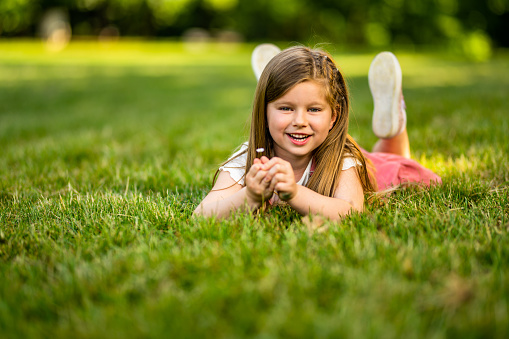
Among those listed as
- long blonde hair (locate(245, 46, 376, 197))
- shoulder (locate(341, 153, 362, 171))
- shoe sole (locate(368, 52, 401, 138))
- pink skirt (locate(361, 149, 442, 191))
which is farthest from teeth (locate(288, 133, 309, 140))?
shoe sole (locate(368, 52, 401, 138))

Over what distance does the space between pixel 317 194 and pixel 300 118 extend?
0.37 meters

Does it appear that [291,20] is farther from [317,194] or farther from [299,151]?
[317,194]

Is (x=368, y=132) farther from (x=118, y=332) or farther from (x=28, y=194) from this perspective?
(x=118, y=332)

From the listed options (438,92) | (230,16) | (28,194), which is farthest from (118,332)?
(230,16)

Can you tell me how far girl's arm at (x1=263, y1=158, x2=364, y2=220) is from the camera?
76.0 inches

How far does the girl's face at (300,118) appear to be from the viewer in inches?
85.6

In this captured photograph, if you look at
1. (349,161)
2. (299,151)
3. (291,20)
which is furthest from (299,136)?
(291,20)

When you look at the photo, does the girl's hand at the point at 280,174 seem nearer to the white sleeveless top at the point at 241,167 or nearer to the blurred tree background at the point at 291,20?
the white sleeveless top at the point at 241,167

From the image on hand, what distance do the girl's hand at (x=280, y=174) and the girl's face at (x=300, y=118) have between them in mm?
297

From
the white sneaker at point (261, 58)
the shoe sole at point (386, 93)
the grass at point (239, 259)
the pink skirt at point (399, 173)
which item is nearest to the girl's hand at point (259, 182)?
the grass at point (239, 259)

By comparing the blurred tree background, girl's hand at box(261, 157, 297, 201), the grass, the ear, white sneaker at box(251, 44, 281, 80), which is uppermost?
the blurred tree background

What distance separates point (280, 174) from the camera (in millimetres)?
1913

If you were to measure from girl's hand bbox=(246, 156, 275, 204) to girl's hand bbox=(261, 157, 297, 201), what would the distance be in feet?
0.05

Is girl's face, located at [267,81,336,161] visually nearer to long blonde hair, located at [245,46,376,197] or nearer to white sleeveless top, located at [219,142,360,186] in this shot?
long blonde hair, located at [245,46,376,197]
